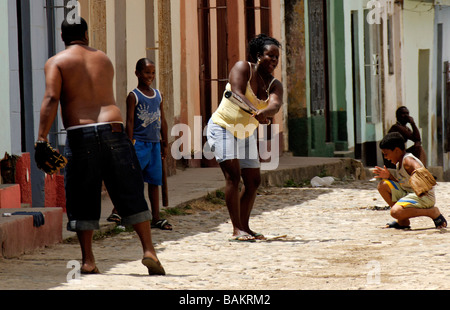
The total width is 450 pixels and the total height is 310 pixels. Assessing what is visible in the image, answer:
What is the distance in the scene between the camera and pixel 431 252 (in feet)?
23.9

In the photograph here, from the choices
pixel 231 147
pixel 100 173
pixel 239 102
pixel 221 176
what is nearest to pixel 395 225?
pixel 231 147

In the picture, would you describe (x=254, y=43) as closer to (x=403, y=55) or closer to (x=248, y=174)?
(x=248, y=174)

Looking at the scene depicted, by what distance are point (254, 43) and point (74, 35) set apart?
2309 millimetres

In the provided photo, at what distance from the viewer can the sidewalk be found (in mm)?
10773

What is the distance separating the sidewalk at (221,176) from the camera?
10.8m

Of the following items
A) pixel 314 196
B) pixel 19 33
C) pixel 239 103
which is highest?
pixel 19 33

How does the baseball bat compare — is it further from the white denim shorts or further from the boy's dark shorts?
the boy's dark shorts

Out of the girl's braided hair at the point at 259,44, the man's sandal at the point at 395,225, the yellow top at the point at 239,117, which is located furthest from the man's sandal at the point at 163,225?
the man's sandal at the point at 395,225

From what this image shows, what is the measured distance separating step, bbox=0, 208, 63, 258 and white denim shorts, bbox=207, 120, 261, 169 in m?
1.31

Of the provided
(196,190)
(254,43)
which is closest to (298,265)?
(254,43)

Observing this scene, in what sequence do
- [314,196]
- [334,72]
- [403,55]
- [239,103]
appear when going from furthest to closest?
[403,55], [334,72], [314,196], [239,103]

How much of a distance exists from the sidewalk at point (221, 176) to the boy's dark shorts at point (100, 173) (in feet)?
6.41

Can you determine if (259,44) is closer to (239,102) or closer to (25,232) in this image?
(239,102)

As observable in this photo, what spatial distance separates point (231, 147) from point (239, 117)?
0.79 ft
